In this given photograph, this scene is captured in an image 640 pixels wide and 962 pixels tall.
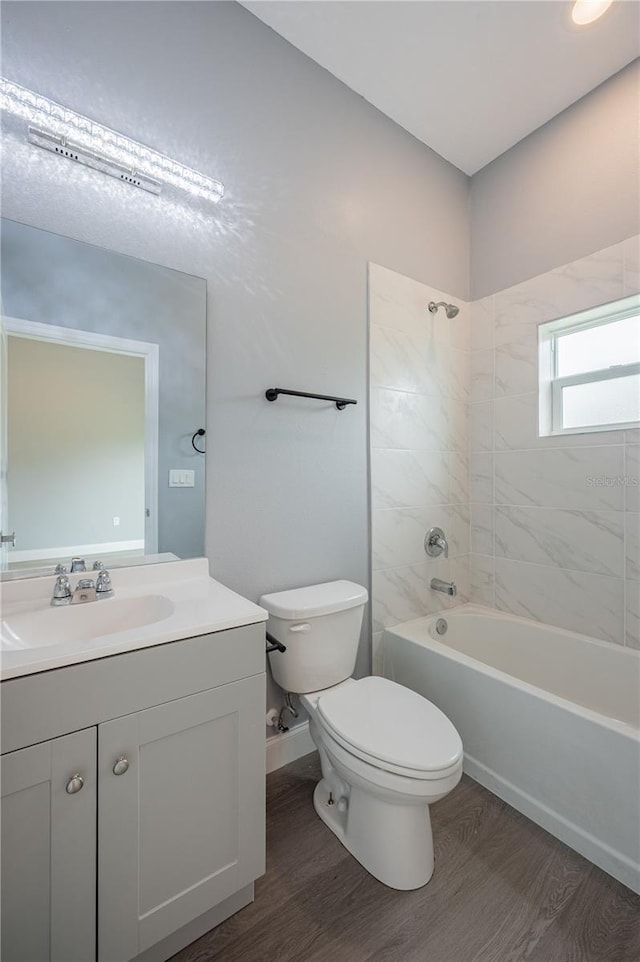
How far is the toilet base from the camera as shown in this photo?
1.17 m

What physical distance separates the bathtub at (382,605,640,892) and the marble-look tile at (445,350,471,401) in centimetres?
123

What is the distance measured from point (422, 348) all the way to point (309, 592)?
140cm

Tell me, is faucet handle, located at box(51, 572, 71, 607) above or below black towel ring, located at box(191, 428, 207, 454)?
below

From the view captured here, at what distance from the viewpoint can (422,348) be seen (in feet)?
6.95

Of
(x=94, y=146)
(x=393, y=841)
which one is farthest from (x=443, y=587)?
(x=94, y=146)

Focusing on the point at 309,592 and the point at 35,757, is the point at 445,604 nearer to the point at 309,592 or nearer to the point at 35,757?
the point at 309,592

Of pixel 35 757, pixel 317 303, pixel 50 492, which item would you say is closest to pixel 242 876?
pixel 35 757

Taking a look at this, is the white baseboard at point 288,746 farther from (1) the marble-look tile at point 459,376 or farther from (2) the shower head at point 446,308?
(2) the shower head at point 446,308

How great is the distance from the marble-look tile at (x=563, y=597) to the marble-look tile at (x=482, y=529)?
0.10 metres

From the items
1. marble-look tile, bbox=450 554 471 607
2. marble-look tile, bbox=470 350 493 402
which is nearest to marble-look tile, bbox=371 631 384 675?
marble-look tile, bbox=450 554 471 607

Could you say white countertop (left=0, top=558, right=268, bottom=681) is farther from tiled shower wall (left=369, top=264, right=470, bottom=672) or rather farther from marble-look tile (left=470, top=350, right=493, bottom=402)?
marble-look tile (left=470, top=350, right=493, bottom=402)

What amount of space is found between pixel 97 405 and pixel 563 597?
2.15 meters

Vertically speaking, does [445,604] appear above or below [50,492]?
below

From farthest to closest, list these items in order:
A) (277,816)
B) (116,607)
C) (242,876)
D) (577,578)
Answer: (577,578) < (277,816) < (116,607) < (242,876)
